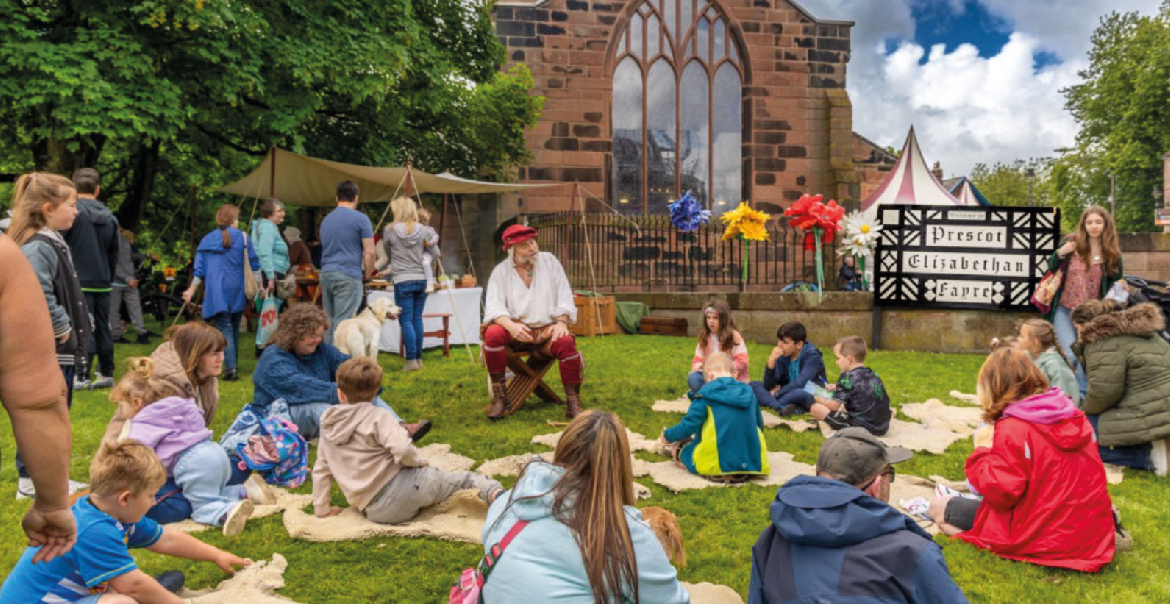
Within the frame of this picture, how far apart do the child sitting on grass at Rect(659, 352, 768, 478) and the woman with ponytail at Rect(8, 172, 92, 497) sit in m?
3.68

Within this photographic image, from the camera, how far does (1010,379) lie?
14.7 ft

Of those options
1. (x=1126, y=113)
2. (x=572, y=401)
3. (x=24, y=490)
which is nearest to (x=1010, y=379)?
(x=572, y=401)

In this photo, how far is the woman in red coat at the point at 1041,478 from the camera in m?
4.31

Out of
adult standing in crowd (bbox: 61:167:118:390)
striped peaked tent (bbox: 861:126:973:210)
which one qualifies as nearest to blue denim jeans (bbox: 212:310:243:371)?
adult standing in crowd (bbox: 61:167:118:390)

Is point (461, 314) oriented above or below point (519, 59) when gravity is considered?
below

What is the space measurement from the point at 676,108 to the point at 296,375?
1711 cm

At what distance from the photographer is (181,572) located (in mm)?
4164

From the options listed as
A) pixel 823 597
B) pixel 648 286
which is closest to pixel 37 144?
pixel 648 286

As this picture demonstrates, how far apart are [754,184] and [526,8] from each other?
23.0 ft

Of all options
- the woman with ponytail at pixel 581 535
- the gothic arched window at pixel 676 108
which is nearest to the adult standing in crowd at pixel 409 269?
the woman with ponytail at pixel 581 535

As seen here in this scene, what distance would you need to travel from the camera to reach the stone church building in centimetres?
2088

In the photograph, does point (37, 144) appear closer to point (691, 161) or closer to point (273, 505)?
point (273, 505)

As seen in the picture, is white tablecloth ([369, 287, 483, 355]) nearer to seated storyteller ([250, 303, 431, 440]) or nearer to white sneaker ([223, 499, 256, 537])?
seated storyteller ([250, 303, 431, 440])

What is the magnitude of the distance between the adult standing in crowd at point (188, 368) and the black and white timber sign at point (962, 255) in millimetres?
10438
